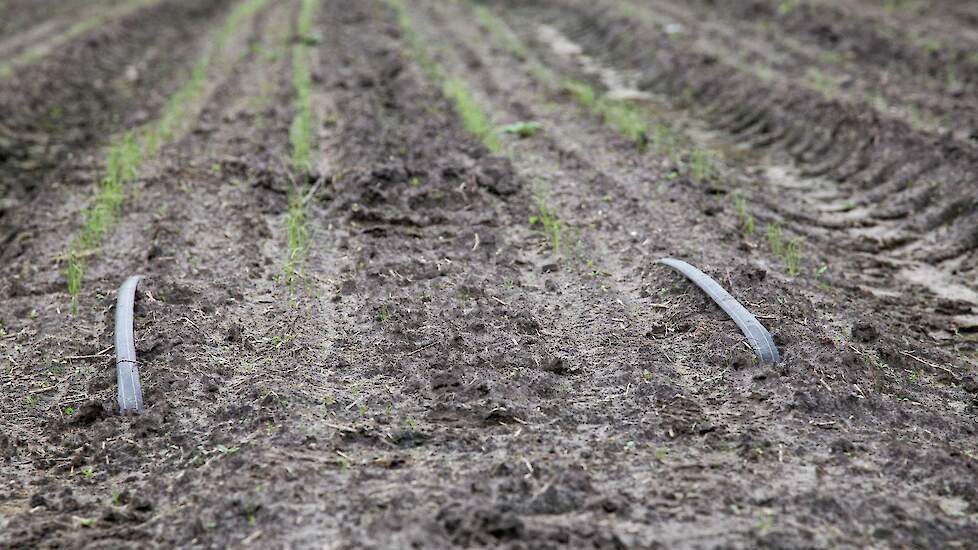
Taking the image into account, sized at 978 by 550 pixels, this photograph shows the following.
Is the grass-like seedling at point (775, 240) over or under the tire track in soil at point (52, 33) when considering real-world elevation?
under

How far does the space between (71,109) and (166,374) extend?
23.1 ft

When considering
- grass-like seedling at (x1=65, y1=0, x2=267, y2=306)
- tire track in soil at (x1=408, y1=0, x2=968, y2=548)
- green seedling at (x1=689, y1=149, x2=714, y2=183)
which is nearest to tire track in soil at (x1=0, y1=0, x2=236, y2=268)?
grass-like seedling at (x1=65, y1=0, x2=267, y2=306)

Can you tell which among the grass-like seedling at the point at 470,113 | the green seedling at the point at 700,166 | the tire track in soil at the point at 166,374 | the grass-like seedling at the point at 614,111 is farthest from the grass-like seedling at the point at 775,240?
the tire track in soil at the point at 166,374

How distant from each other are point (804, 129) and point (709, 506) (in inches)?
237

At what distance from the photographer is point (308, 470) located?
3299mm

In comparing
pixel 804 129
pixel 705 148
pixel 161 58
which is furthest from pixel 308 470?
pixel 161 58

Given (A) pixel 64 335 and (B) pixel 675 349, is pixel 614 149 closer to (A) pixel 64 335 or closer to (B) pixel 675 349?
(B) pixel 675 349

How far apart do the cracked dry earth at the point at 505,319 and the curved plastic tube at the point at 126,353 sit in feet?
0.25

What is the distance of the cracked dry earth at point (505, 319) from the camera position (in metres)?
3.15

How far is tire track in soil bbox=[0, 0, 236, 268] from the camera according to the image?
6582mm

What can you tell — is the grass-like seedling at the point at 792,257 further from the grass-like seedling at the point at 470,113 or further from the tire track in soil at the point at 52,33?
→ the tire track in soil at the point at 52,33

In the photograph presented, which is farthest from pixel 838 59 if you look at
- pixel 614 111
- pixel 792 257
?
pixel 792 257

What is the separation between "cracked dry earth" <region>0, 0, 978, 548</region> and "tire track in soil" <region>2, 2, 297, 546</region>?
2 cm

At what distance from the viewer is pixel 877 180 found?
707 centimetres
